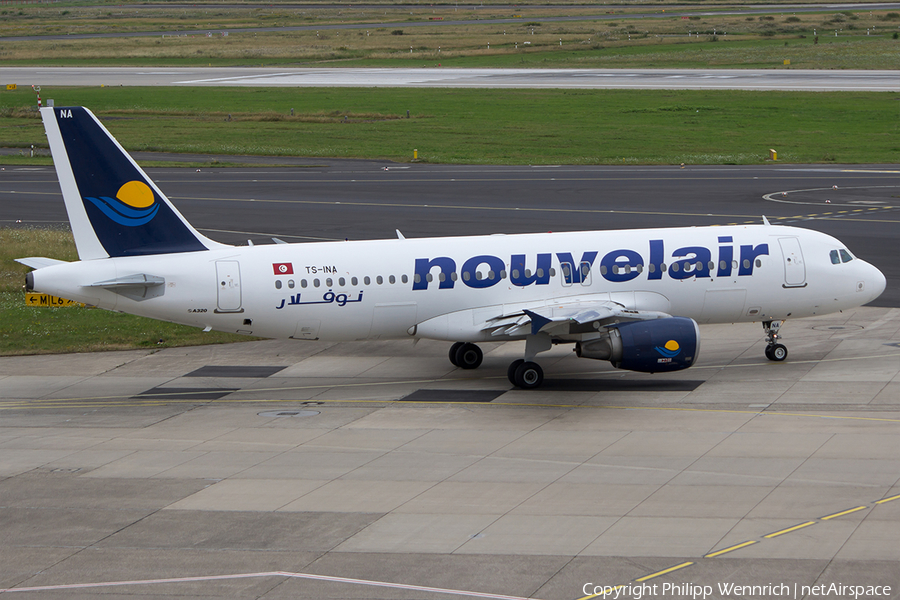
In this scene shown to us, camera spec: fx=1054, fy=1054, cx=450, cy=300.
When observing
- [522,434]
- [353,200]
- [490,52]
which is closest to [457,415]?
[522,434]

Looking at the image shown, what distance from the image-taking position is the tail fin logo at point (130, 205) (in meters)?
31.8

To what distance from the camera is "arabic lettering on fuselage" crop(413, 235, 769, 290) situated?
33.8 meters

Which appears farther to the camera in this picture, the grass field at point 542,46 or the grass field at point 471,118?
the grass field at point 542,46

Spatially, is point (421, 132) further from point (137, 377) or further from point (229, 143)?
point (137, 377)

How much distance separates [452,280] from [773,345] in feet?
37.2

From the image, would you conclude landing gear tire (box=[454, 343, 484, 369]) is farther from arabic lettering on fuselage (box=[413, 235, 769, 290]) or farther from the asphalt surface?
the asphalt surface

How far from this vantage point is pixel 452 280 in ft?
111

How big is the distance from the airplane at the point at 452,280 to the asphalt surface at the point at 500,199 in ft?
39.5

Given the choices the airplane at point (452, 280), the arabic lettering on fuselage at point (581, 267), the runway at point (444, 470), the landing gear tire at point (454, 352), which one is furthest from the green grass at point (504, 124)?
the landing gear tire at point (454, 352)

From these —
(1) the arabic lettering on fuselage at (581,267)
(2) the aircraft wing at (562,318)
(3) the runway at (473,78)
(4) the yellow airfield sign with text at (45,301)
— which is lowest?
(2) the aircraft wing at (562,318)

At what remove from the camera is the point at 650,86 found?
117 m

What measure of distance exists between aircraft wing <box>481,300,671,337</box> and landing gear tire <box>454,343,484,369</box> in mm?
2806

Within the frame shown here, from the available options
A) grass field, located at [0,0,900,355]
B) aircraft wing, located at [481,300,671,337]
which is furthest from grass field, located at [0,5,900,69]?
aircraft wing, located at [481,300,671,337]

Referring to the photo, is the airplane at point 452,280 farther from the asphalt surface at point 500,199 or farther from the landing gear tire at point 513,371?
the asphalt surface at point 500,199
